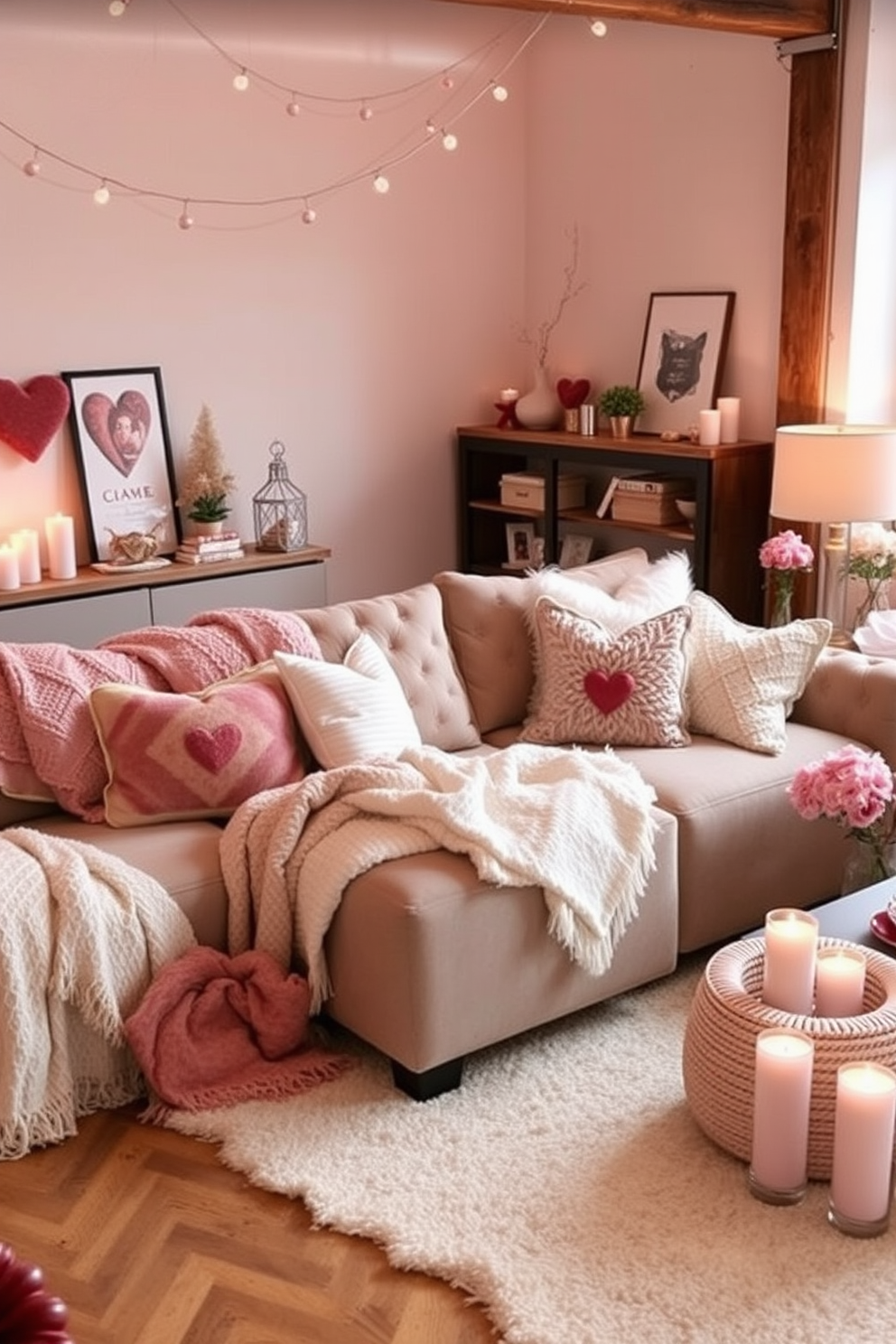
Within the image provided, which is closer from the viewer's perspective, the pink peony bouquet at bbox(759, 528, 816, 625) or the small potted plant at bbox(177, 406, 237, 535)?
the pink peony bouquet at bbox(759, 528, 816, 625)

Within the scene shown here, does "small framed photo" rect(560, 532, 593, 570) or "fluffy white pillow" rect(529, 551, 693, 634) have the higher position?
"fluffy white pillow" rect(529, 551, 693, 634)

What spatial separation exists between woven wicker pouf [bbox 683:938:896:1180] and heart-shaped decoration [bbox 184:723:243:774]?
3.58 feet

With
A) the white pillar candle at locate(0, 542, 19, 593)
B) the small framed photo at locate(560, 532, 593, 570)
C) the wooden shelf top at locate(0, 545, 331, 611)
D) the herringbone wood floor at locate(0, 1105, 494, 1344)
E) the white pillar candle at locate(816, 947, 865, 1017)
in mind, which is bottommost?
the herringbone wood floor at locate(0, 1105, 494, 1344)

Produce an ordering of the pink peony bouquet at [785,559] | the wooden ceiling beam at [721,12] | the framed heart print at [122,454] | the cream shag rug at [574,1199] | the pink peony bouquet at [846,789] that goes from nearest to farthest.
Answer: the cream shag rug at [574,1199] < the pink peony bouquet at [846,789] < the wooden ceiling beam at [721,12] < the pink peony bouquet at [785,559] < the framed heart print at [122,454]

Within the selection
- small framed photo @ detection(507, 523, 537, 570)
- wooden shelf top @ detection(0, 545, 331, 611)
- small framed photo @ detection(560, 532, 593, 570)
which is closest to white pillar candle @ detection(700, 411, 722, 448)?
small framed photo @ detection(560, 532, 593, 570)

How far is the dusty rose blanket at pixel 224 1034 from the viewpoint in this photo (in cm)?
262

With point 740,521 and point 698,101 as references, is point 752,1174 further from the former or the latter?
point 698,101

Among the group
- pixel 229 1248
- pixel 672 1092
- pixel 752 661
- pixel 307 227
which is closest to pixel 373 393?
pixel 307 227

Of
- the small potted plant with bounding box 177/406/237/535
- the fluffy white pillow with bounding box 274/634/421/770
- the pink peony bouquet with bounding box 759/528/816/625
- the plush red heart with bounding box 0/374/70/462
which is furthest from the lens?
the small potted plant with bounding box 177/406/237/535

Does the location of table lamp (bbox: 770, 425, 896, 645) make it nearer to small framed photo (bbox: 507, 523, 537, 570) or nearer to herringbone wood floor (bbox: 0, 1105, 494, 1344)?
small framed photo (bbox: 507, 523, 537, 570)

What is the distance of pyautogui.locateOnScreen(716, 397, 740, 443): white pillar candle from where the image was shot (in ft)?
15.6

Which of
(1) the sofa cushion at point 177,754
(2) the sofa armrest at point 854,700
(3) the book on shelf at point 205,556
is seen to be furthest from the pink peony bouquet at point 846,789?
(3) the book on shelf at point 205,556

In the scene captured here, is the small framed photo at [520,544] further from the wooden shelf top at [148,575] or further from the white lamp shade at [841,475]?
the white lamp shade at [841,475]

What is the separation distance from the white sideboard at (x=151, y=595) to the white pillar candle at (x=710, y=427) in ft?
4.49
